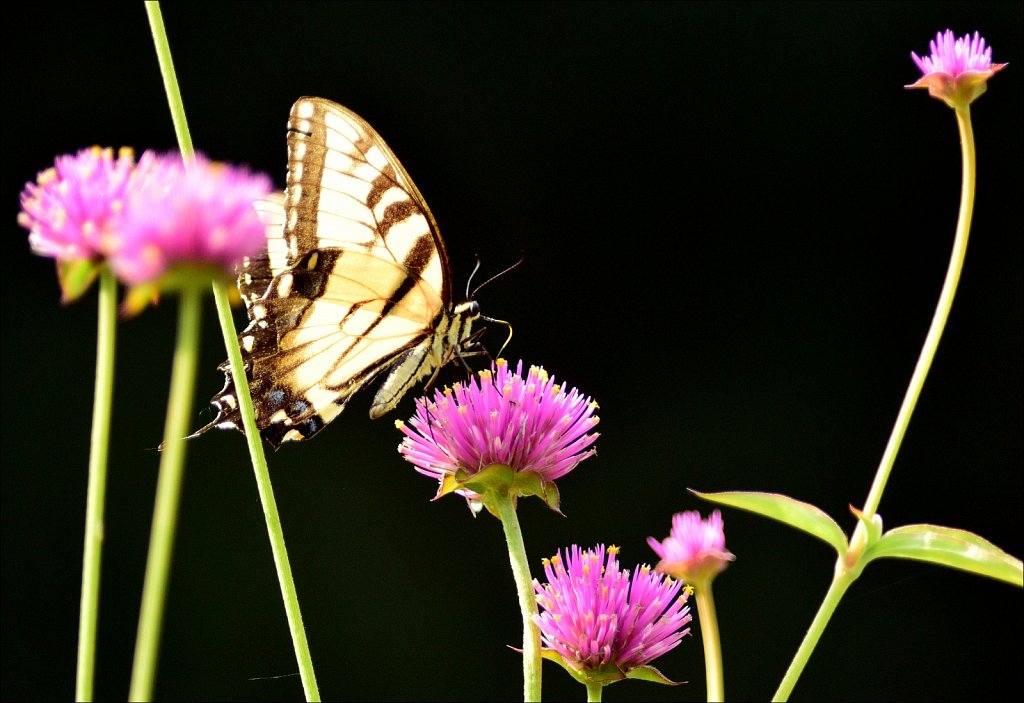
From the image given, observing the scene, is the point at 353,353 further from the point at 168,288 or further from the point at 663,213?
the point at 663,213

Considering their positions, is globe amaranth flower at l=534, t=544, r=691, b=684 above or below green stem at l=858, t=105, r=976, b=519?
below

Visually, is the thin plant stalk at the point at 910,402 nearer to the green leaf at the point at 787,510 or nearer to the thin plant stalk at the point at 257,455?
the green leaf at the point at 787,510

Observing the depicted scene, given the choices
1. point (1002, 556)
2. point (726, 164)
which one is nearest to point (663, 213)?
point (726, 164)

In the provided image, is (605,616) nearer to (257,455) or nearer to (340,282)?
(257,455)

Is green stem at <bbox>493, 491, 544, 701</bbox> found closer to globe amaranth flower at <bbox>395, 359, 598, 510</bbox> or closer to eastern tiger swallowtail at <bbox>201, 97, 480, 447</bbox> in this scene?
globe amaranth flower at <bbox>395, 359, 598, 510</bbox>

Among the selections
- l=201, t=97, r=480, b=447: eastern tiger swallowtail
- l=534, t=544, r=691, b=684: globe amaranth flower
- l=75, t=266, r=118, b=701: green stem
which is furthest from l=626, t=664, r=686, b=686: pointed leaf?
l=201, t=97, r=480, b=447: eastern tiger swallowtail

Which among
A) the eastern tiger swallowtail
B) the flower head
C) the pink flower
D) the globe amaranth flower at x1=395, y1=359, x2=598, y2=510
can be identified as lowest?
the flower head

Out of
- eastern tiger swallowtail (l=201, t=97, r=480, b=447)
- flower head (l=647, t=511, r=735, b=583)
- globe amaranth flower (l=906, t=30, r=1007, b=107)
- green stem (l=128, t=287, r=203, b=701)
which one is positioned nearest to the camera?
green stem (l=128, t=287, r=203, b=701)
